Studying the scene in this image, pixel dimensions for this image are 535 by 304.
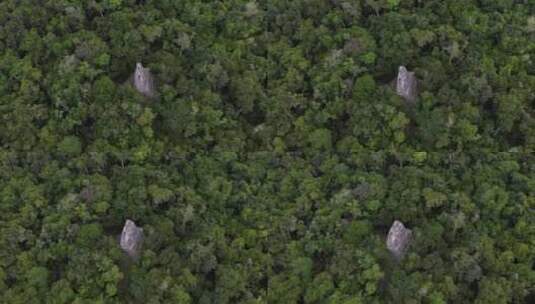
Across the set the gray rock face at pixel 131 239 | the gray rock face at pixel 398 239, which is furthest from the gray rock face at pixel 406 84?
the gray rock face at pixel 131 239

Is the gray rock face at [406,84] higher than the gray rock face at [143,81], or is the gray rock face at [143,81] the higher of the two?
the gray rock face at [406,84]

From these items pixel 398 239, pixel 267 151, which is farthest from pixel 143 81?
pixel 398 239

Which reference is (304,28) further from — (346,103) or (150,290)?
(150,290)

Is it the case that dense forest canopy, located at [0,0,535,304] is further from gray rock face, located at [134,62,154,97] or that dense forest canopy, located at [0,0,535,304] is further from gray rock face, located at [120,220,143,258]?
gray rock face, located at [134,62,154,97]

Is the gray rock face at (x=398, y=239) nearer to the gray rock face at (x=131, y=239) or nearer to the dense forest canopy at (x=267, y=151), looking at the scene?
the dense forest canopy at (x=267, y=151)

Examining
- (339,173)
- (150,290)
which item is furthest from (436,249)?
(150,290)

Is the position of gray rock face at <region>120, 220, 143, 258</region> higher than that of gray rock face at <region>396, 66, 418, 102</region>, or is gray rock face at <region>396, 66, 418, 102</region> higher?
gray rock face at <region>396, 66, 418, 102</region>

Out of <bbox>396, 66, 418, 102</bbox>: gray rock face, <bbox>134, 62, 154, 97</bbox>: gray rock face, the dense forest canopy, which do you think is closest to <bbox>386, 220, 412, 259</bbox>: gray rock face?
the dense forest canopy

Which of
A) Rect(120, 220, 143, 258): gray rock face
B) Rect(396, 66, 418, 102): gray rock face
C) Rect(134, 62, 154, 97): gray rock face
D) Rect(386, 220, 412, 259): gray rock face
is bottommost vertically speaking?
Rect(120, 220, 143, 258): gray rock face
